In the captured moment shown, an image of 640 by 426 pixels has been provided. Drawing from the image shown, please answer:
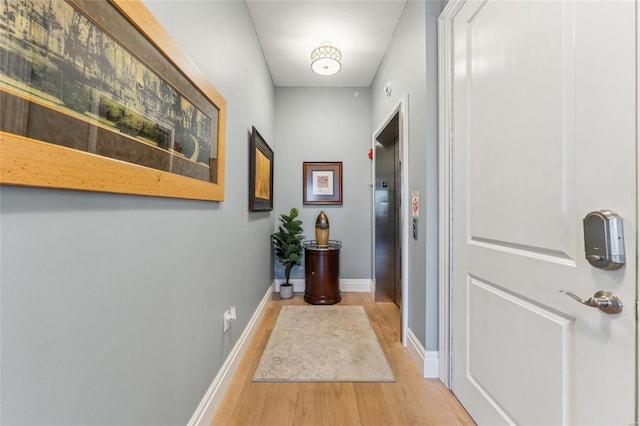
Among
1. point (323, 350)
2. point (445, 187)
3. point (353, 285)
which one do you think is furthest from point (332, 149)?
point (323, 350)

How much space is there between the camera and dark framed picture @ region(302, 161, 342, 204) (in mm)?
3488

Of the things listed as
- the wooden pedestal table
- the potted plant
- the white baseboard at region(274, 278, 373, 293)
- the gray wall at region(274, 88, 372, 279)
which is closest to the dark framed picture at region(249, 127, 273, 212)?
the potted plant

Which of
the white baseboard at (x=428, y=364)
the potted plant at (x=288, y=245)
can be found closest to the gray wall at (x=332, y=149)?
the potted plant at (x=288, y=245)

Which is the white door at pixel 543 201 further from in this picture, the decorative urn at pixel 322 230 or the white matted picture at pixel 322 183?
the white matted picture at pixel 322 183

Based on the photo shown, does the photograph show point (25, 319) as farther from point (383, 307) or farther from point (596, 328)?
point (383, 307)

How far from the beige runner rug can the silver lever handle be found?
1248 millimetres

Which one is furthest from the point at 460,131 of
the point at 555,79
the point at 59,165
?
the point at 59,165

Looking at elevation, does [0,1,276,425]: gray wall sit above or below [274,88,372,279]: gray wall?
below

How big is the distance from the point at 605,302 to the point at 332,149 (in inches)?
120

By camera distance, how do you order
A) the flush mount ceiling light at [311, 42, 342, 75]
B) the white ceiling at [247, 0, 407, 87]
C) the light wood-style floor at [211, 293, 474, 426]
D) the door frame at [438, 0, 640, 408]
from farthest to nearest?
the flush mount ceiling light at [311, 42, 342, 75], the white ceiling at [247, 0, 407, 87], the door frame at [438, 0, 640, 408], the light wood-style floor at [211, 293, 474, 426]

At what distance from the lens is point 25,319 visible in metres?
0.53

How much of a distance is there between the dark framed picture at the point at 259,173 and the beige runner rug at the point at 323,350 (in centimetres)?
112

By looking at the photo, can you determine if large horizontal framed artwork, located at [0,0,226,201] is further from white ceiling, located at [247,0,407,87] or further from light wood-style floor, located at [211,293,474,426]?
white ceiling, located at [247,0,407,87]

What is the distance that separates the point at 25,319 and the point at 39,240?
0.52 feet
